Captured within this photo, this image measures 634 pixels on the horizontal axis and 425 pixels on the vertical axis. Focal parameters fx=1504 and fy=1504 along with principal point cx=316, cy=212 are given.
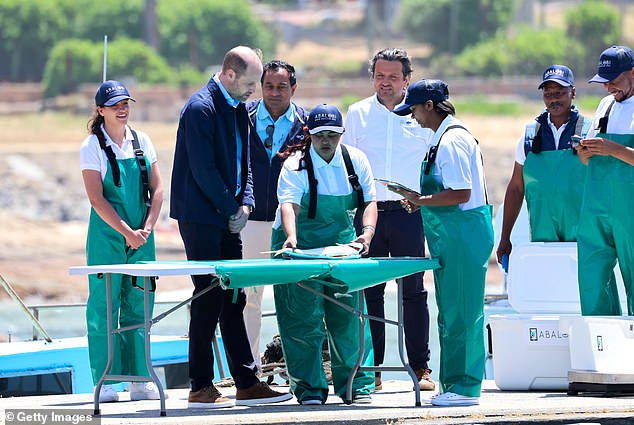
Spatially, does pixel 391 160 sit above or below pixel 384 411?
above

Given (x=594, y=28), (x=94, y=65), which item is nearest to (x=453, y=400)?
(x=94, y=65)

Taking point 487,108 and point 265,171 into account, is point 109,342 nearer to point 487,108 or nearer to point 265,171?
point 265,171

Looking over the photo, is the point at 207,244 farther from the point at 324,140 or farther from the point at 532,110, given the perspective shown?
the point at 532,110

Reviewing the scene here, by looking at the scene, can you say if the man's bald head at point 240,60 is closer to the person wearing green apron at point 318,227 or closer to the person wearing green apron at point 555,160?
the person wearing green apron at point 318,227

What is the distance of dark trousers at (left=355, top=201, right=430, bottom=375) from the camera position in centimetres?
942

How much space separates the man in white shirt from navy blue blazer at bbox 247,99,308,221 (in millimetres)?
399

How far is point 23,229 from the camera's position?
54.4 m

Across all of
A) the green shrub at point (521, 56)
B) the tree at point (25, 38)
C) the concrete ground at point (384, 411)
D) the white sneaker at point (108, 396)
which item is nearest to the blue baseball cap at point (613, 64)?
the concrete ground at point (384, 411)

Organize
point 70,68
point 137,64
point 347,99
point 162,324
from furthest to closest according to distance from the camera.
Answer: point 137,64 → point 70,68 → point 347,99 → point 162,324

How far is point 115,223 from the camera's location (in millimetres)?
8703

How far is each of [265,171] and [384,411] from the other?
92.4 inches

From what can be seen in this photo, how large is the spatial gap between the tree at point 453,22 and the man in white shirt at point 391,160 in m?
85.9

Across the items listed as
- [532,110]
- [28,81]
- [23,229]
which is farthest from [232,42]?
[23,229]

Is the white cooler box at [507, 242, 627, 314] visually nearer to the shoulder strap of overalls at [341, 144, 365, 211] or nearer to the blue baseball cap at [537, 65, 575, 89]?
the blue baseball cap at [537, 65, 575, 89]
